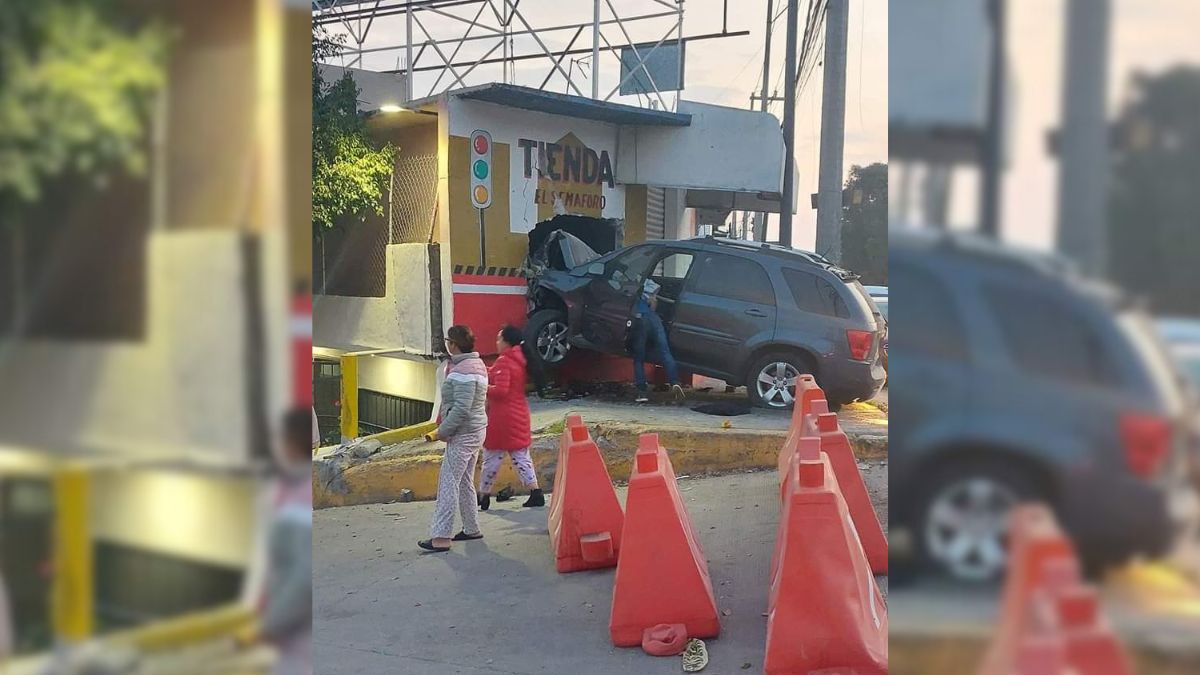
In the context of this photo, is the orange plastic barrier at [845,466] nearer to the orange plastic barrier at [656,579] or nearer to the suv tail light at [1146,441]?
the orange plastic barrier at [656,579]

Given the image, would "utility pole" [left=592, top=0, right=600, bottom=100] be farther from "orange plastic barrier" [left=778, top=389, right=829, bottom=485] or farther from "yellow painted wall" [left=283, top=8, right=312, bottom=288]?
"yellow painted wall" [left=283, top=8, right=312, bottom=288]

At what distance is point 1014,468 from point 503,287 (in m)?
4.38

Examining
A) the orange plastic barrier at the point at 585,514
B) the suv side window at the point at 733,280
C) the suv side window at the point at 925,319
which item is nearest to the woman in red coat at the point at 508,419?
the orange plastic barrier at the point at 585,514

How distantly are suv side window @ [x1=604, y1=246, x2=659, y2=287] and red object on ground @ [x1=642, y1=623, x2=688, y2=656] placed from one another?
2057mm

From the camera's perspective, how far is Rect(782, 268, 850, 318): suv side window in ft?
15.6

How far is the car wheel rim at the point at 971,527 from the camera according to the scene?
124 centimetres

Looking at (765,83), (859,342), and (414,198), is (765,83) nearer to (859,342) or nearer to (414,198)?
(859,342)

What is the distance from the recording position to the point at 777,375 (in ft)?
16.7

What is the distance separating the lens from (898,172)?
1.36m

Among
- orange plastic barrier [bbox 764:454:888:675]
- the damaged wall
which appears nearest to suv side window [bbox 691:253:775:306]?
the damaged wall

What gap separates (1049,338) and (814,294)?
3.66 m

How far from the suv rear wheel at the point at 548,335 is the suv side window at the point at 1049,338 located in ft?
14.3

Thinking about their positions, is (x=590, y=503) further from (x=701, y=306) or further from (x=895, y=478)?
(x=895, y=478)

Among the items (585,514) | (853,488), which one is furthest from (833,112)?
(585,514)
